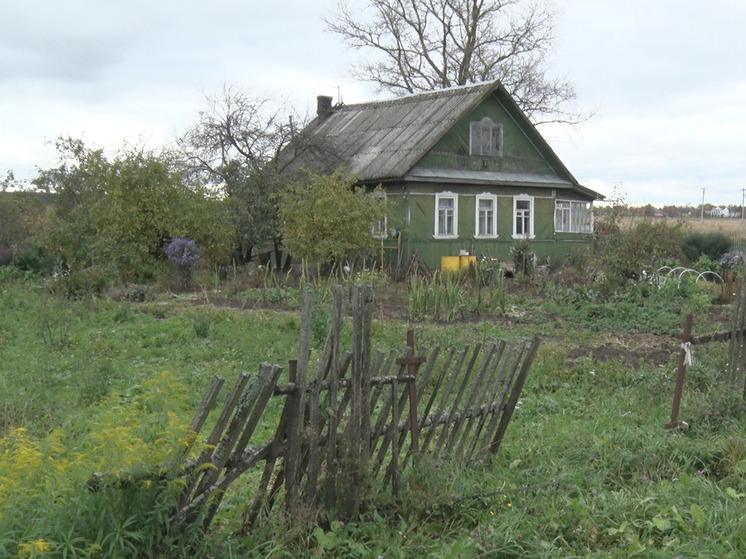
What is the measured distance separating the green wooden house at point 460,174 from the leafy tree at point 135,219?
428 cm

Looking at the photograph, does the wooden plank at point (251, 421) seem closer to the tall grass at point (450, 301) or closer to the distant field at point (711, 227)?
the tall grass at point (450, 301)

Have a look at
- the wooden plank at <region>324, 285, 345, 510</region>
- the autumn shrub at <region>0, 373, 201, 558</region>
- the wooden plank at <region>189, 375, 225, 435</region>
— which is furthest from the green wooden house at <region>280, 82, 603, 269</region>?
the autumn shrub at <region>0, 373, 201, 558</region>

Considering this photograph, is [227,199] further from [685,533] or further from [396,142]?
[685,533]

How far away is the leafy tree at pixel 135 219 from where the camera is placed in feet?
63.6

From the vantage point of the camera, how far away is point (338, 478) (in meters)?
4.20

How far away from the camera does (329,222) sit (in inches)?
770

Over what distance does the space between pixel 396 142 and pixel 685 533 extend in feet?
70.9

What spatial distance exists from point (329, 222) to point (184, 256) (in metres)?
3.52

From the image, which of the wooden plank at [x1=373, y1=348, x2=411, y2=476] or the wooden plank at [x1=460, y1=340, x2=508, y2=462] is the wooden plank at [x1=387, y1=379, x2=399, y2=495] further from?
the wooden plank at [x1=460, y1=340, x2=508, y2=462]

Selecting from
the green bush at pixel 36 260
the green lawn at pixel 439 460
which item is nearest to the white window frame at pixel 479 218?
the green bush at pixel 36 260

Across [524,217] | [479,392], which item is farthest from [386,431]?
[524,217]

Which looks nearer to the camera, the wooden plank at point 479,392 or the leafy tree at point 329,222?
the wooden plank at point 479,392

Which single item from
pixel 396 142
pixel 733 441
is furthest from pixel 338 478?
pixel 396 142

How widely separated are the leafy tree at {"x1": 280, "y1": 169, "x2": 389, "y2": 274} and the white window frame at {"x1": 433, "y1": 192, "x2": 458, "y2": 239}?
3884 millimetres
